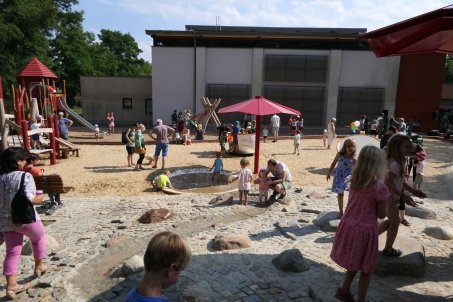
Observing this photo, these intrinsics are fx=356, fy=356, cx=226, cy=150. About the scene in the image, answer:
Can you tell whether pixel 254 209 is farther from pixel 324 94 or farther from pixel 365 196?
pixel 324 94

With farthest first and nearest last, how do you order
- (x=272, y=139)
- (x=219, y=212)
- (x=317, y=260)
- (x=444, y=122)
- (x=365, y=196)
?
(x=444, y=122) < (x=272, y=139) < (x=219, y=212) < (x=317, y=260) < (x=365, y=196)

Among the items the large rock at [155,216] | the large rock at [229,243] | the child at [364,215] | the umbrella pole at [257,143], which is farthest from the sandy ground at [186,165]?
the child at [364,215]

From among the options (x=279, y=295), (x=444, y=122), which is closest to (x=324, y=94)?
(x=444, y=122)

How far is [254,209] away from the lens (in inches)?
306

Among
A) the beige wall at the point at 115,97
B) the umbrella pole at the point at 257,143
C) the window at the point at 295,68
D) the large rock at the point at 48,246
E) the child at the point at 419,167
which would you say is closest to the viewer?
the large rock at the point at 48,246

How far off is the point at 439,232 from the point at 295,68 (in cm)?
2330

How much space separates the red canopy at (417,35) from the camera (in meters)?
3.04

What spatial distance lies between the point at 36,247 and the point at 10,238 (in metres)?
0.37

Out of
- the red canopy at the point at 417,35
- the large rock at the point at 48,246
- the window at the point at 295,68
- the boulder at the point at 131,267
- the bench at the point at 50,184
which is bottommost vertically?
the large rock at the point at 48,246

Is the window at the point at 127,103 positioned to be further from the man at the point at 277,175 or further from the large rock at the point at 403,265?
the large rock at the point at 403,265

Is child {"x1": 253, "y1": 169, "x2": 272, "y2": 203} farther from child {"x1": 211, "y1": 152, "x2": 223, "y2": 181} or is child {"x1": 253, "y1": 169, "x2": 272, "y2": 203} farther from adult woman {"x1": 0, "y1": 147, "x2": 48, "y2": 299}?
adult woman {"x1": 0, "y1": 147, "x2": 48, "y2": 299}

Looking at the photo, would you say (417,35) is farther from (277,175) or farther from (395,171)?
(277,175)

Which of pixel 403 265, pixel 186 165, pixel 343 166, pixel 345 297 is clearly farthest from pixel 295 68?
pixel 345 297

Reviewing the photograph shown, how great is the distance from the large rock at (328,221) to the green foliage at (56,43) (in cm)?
2913
